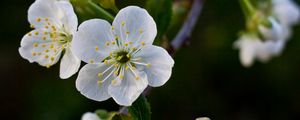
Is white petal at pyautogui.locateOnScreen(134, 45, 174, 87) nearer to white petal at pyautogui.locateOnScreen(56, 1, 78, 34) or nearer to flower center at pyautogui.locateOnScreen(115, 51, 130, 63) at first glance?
flower center at pyautogui.locateOnScreen(115, 51, 130, 63)

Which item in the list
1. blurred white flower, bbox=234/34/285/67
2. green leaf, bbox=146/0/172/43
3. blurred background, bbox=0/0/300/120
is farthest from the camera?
blurred background, bbox=0/0/300/120

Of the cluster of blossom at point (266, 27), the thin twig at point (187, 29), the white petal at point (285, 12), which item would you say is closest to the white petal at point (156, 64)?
the thin twig at point (187, 29)

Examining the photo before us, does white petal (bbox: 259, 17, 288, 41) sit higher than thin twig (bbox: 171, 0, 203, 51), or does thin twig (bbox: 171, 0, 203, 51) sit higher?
white petal (bbox: 259, 17, 288, 41)

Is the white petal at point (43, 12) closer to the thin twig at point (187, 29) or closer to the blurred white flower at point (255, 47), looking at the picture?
the thin twig at point (187, 29)

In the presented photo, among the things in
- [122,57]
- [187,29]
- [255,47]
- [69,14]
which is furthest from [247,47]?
[69,14]

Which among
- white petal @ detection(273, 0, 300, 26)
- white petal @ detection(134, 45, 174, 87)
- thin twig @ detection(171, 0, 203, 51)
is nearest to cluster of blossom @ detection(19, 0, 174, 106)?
white petal @ detection(134, 45, 174, 87)

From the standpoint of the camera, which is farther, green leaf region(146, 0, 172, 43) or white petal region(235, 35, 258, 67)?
white petal region(235, 35, 258, 67)

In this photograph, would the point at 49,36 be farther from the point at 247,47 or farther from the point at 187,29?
the point at 247,47
